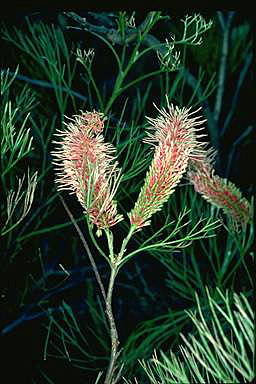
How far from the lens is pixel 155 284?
0.76 m

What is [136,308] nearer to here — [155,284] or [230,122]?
[155,284]

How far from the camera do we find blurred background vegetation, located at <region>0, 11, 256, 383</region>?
580 millimetres

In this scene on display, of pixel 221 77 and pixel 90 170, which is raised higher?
pixel 221 77

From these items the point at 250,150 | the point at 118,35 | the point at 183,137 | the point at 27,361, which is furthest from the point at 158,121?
the point at 250,150

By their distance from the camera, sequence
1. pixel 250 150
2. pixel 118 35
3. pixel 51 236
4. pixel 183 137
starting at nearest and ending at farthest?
pixel 183 137
pixel 118 35
pixel 51 236
pixel 250 150

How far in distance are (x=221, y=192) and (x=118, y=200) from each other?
15 cm

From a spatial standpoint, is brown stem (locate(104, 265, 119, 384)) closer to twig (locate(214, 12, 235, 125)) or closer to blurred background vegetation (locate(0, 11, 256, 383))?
blurred background vegetation (locate(0, 11, 256, 383))

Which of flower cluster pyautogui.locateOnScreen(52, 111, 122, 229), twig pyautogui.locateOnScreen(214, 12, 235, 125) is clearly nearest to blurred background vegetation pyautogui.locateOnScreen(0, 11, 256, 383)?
twig pyautogui.locateOnScreen(214, 12, 235, 125)

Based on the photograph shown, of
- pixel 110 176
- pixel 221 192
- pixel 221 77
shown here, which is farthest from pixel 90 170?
pixel 221 77

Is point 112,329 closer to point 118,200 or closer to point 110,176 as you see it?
point 110,176

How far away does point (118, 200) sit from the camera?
561 millimetres

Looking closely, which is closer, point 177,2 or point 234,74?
point 177,2

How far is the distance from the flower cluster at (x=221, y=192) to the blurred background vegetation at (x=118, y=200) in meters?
0.09

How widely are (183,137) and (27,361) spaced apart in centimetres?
38
